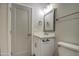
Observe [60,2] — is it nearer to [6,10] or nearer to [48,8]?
[48,8]

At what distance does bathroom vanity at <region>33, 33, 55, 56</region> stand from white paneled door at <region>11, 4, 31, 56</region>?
0.09m

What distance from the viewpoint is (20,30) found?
1323 millimetres

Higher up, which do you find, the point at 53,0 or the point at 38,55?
the point at 53,0

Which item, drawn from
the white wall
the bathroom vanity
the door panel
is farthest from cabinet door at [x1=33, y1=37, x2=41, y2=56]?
the white wall

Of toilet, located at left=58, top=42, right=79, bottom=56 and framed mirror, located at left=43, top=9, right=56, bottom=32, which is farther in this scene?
framed mirror, located at left=43, top=9, right=56, bottom=32

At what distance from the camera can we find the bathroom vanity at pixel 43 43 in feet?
4.24

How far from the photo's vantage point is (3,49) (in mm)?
1285

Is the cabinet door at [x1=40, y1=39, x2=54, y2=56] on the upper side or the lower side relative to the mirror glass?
lower

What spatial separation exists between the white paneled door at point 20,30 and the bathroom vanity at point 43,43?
3.7 inches

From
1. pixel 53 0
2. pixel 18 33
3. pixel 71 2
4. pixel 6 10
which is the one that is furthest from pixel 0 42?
pixel 71 2

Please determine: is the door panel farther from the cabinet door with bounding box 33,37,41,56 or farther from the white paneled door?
the cabinet door with bounding box 33,37,41,56

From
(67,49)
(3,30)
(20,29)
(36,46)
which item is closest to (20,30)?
(20,29)

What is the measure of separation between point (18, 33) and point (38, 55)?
0.44 m

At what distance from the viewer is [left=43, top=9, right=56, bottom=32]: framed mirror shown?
135 centimetres
